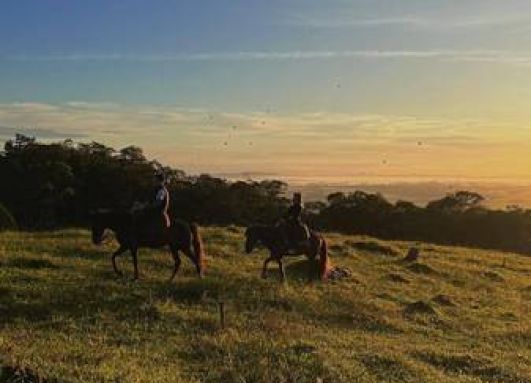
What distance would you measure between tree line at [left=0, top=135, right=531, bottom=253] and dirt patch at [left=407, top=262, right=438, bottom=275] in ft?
91.6

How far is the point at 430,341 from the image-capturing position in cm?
2244

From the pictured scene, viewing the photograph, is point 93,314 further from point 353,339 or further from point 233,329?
point 353,339

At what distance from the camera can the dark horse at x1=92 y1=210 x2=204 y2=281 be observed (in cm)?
2620

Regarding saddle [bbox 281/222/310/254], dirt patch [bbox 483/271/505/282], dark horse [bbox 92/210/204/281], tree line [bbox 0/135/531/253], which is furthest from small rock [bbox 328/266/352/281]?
tree line [bbox 0/135/531/253]

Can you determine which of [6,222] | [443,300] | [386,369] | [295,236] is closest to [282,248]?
[295,236]

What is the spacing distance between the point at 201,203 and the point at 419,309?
44.0 meters

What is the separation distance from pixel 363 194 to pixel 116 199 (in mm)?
23629

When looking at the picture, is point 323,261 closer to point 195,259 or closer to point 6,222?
point 195,259

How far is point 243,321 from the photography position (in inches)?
844

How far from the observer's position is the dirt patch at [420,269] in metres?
34.5

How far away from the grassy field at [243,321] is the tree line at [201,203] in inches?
1071

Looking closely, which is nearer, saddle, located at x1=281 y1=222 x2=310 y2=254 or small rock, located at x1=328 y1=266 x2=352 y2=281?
saddle, located at x1=281 y1=222 x2=310 y2=254

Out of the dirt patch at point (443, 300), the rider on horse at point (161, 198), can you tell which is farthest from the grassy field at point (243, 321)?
the rider on horse at point (161, 198)

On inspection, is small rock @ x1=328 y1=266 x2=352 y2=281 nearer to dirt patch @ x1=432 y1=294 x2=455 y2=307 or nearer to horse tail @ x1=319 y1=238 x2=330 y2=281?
horse tail @ x1=319 y1=238 x2=330 y2=281
